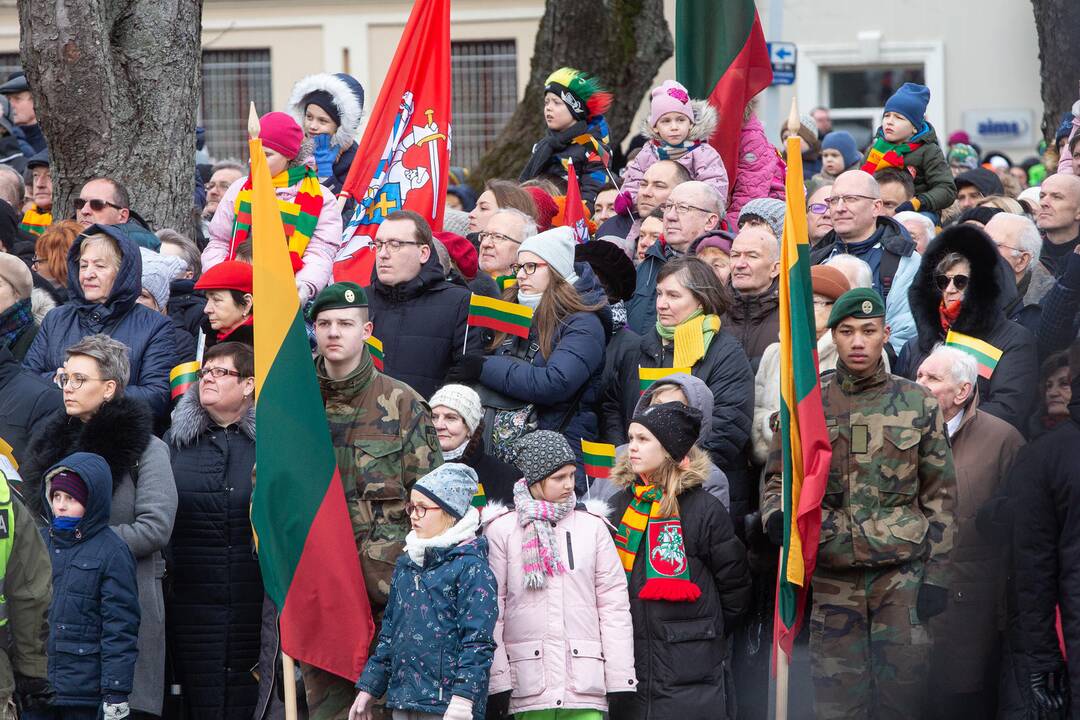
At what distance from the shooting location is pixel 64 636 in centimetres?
668

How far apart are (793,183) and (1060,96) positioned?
6.37m

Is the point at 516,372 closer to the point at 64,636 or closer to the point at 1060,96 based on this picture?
the point at 64,636

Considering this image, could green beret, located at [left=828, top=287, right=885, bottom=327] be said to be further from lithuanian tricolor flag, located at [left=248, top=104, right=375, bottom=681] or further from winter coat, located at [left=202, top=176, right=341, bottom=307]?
winter coat, located at [left=202, top=176, right=341, bottom=307]

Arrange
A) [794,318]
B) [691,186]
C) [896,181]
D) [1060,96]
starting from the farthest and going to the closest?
1. [1060,96]
2. [896,181]
3. [691,186]
4. [794,318]

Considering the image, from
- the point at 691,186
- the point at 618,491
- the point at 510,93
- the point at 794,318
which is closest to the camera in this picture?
the point at 794,318

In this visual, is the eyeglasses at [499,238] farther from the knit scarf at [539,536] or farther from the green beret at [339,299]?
the knit scarf at [539,536]

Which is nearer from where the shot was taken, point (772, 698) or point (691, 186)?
point (772, 698)

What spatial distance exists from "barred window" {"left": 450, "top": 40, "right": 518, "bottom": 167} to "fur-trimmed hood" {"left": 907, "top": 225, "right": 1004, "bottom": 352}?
56.7 feet

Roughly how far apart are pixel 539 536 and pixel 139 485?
1665mm

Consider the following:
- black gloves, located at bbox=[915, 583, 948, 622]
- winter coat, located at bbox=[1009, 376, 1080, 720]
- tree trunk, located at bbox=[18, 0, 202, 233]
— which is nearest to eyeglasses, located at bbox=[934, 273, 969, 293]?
black gloves, located at bbox=[915, 583, 948, 622]

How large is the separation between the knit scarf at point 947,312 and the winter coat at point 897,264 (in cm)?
32

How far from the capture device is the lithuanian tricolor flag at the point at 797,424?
6.48 m

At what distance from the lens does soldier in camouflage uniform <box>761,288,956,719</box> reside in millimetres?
6578

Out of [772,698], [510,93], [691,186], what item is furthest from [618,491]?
[510,93]
